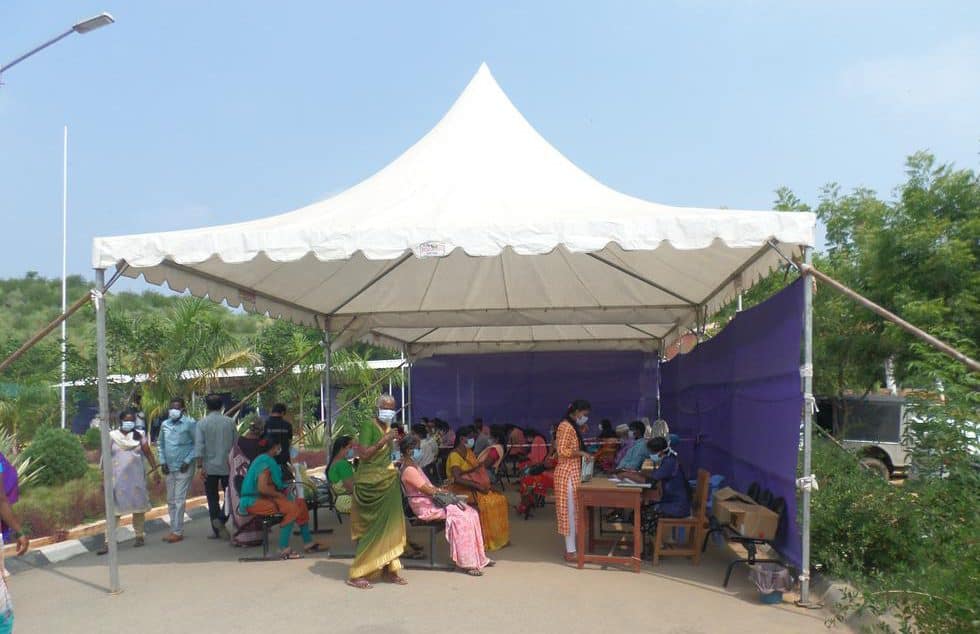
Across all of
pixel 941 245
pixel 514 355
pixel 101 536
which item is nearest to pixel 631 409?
pixel 514 355

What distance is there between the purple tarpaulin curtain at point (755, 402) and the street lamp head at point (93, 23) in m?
7.66

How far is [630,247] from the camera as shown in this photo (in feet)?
20.0

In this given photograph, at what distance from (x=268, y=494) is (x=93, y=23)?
5870mm

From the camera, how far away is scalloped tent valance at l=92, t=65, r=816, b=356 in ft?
20.3

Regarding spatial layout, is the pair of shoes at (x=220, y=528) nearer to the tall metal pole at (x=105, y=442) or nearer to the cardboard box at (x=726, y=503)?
the tall metal pole at (x=105, y=442)

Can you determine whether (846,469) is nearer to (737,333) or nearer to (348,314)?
(737,333)

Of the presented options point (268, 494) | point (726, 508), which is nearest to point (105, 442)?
point (268, 494)

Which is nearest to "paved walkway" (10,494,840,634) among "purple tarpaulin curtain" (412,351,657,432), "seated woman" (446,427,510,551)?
"seated woman" (446,427,510,551)

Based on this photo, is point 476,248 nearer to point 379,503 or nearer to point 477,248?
point 477,248

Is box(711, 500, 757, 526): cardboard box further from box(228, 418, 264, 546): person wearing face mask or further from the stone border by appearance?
the stone border

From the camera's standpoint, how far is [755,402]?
7.41 m

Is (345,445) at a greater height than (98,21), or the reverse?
(98,21)

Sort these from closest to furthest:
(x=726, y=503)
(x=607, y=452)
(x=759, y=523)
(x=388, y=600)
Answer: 1. (x=388, y=600)
2. (x=759, y=523)
3. (x=726, y=503)
4. (x=607, y=452)

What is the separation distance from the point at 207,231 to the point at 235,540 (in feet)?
11.0
